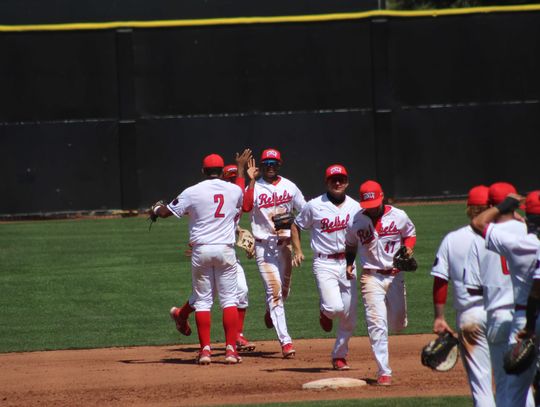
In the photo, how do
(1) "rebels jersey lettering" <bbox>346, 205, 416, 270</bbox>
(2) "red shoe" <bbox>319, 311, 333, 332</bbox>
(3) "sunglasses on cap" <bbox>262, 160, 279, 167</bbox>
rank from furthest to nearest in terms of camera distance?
(3) "sunglasses on cap" <bbox>262, 160, 279, 167</bbox> < (2) "red shoe" <bbox>319, 311, 333, 332</bbox> < (1) "rebels jersey lettering" <bbox>346, 205, 416, 270</bbox>

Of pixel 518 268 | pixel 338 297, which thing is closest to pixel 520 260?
pixel 518 268

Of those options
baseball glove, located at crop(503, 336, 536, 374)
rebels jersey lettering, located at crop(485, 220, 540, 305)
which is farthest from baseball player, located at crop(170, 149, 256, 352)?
baseball glove, located at crop(503, 336, 536, 374)

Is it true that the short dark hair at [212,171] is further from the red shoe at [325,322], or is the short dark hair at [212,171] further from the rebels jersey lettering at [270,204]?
A: the red shoe at [325,322]

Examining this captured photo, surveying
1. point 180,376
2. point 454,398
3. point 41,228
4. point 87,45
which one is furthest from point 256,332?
point 87,45

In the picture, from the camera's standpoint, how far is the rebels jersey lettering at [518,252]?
7.74 m

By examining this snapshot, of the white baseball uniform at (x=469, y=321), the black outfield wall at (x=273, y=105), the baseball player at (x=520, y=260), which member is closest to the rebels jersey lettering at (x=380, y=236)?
the white baseball uniform at (x=469, y=321)

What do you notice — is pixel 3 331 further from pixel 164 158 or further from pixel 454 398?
pixel 164 158

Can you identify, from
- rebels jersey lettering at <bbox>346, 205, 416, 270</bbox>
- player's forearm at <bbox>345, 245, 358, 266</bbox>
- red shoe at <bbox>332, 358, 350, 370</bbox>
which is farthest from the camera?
red shoe at <bbox>332, 358, 350, 370</bbox>

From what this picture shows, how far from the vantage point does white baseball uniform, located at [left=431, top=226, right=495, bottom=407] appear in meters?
8.19

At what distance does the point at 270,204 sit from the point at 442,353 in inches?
181

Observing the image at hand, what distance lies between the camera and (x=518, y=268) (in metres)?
7.80

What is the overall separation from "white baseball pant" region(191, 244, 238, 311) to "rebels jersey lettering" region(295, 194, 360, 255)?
3.02 ft

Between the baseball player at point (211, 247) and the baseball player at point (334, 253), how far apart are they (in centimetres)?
84

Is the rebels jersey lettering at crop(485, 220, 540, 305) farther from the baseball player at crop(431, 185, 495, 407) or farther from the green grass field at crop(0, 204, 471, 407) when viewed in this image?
the green grass field at crop(0, 204, 471, 407)
